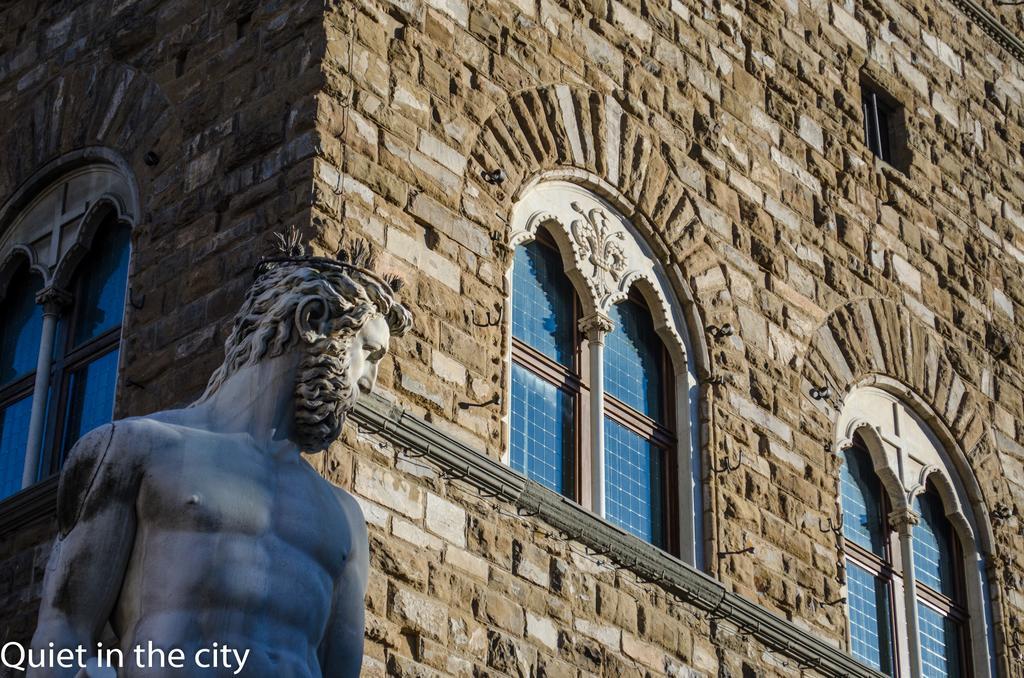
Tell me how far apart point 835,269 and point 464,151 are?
3.47m

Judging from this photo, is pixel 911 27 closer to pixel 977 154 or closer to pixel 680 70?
pixel 977 154

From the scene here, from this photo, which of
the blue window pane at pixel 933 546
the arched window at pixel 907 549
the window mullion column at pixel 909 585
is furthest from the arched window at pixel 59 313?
the blue window pane at pixel 933 546

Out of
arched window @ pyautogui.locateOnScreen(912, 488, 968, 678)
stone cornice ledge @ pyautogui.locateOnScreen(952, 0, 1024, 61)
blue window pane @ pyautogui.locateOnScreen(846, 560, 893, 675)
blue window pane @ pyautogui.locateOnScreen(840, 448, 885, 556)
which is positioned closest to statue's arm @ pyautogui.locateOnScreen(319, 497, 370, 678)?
blue window pane @ pyautogui.locateOnScreen(846, 560, 893, 675)

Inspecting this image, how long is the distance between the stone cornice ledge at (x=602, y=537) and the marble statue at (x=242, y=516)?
3.41 m

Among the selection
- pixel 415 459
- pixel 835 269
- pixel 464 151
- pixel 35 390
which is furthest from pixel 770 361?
pixel 35 390

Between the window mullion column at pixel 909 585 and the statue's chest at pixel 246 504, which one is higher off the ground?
the window mullion column at pixel 909 585

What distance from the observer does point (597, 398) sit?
A: 12.1 m

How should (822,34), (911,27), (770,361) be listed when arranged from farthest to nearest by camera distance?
(911,27) → (822,34) → (770,361)

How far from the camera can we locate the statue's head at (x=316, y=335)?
670 cm

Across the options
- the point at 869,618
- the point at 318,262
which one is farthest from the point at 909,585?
the point at 318,262

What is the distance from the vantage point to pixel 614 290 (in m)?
12.5

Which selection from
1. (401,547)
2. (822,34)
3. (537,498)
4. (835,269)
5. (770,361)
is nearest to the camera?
(401,547)

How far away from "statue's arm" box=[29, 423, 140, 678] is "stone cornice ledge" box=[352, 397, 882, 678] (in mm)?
3896

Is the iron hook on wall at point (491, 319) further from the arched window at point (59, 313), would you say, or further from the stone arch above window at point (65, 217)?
the stone arch above window at point (65, 217)
